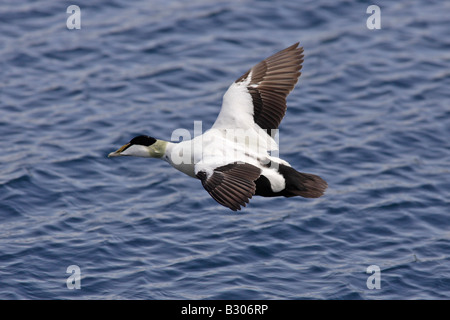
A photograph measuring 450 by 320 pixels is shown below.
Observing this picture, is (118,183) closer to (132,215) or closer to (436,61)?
(132,215)

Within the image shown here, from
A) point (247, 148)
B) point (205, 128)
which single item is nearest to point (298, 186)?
point (247, 148)

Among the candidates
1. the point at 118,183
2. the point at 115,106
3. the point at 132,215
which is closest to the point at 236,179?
the point at 132,215

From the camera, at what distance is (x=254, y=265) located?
10.4 meters

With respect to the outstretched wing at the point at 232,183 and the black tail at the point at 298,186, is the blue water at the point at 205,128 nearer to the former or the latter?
the black tail at the point at 298,186

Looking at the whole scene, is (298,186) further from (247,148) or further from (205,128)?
(205,128)

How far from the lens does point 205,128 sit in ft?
43.1
